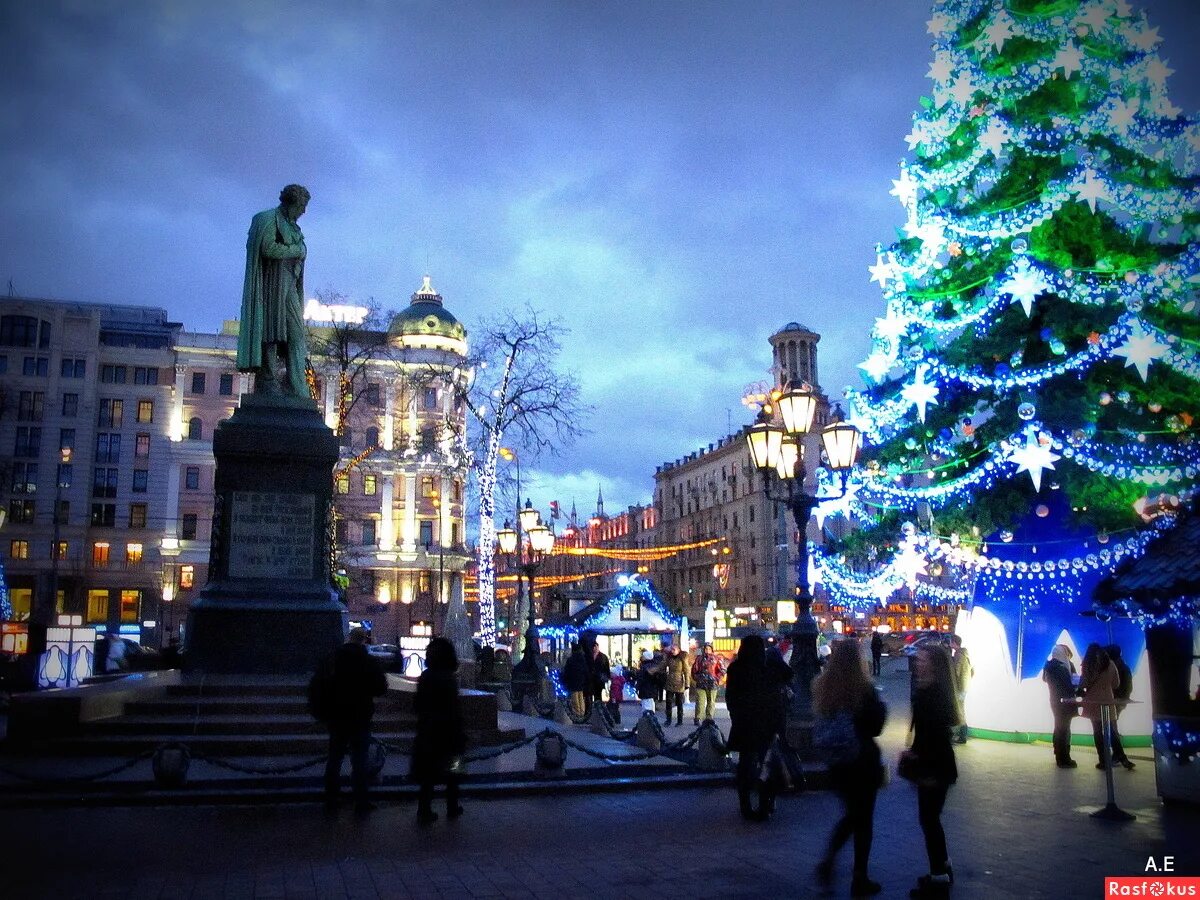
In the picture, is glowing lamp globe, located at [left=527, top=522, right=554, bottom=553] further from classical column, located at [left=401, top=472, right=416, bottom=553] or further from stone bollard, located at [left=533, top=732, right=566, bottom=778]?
classical column, located at [left=401, top=472, right=416, bottom=553]

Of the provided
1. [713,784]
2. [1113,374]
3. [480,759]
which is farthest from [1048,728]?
[480,759]

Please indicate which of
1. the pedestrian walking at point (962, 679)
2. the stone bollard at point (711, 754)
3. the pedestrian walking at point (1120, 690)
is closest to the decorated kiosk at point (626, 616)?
the pedestrian walking at point (962, 679)

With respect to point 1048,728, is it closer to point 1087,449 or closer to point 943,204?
point 1087,449

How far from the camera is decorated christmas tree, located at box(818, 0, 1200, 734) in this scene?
59.9 ft

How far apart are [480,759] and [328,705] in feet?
9.70

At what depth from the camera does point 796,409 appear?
51.1ft

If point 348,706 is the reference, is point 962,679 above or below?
below

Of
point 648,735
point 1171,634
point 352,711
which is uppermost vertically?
point 1171,634

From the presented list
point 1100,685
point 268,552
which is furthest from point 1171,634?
point 268,552

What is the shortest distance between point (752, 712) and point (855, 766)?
339cm

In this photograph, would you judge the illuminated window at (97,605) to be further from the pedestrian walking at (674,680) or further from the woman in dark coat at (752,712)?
the woman in dark coat at (752,712)

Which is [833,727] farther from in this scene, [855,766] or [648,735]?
[648,735]

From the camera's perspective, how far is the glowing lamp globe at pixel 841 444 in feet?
51.0

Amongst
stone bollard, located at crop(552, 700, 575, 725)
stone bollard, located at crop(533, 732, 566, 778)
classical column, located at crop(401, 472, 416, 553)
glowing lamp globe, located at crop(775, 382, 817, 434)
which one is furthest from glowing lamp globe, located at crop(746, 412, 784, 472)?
classical column, located at crop(401, 472, 416, 553)
